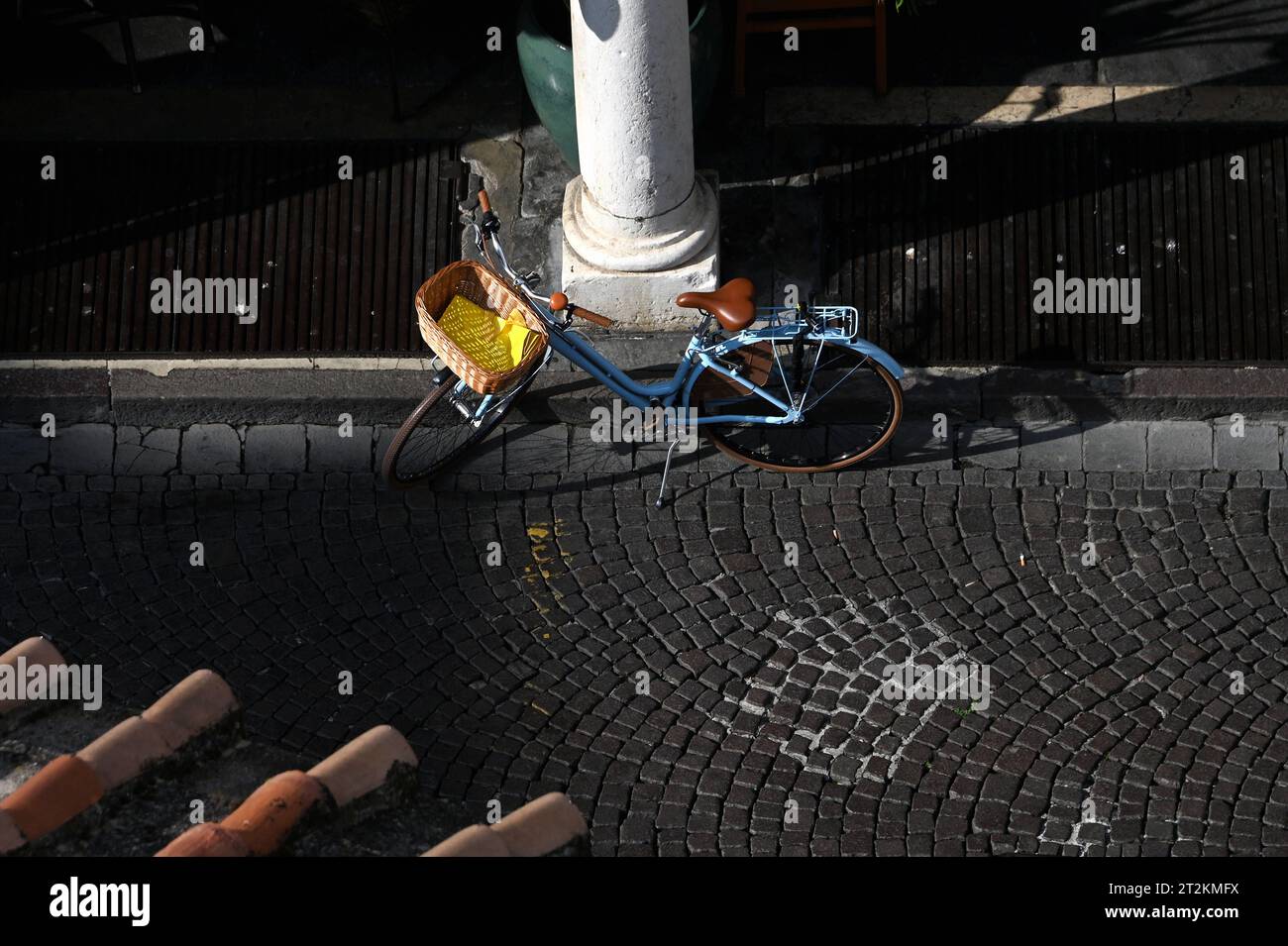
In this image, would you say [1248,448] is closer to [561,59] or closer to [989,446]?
[989,446]

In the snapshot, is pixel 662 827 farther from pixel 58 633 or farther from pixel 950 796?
pixel 58 633

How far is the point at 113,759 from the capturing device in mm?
5227

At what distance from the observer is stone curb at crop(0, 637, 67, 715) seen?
17.8 feet

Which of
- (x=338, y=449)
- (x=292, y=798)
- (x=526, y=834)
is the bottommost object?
(x=526, y=834)

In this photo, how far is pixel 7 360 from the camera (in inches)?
364

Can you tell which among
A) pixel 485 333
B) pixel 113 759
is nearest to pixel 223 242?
pixel 485 333

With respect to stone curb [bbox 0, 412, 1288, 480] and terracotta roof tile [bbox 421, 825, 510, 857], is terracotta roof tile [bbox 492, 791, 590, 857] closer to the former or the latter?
terracotta roof tile [bbox 421, 825, 510, 857]

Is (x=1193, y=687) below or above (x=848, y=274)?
below

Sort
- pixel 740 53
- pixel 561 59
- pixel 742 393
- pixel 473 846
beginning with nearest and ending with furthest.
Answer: pixel 473 846 → pixel 742 393 → pixel 561 59 → pixel 740 53

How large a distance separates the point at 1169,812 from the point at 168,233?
617 centimetres

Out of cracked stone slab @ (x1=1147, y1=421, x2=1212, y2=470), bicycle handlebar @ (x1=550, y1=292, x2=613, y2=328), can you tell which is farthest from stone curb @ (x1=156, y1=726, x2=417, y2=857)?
cracked stone slab @ (x1=1147, y1=421, x2=1212, y2=470)

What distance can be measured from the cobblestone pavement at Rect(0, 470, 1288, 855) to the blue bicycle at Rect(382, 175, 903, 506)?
226 millimetres

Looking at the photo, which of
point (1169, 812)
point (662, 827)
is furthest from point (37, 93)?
point (1169, 812)

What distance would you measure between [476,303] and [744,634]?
2101 millimetres
